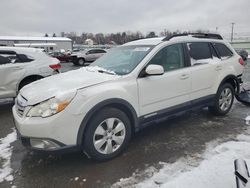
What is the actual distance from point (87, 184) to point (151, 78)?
1788 millimetres

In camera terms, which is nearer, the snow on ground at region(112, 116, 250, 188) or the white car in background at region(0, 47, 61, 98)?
the snow on ground at region(112, 116, 250, 188)

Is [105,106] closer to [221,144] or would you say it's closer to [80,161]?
[80,161]

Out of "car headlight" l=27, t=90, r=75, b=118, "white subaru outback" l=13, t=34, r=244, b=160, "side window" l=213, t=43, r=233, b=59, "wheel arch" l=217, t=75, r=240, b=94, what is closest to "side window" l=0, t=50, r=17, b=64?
"white subaru outback" l=13, t=34, r=244, b=160

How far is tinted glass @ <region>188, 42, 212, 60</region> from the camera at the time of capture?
14.1 feet

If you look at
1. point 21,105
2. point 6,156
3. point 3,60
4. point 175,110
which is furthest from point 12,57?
point 175,110

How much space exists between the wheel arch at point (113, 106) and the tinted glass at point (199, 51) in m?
1.75

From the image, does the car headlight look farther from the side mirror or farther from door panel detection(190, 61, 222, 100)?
door panel detection(190, 61, 222, 100)

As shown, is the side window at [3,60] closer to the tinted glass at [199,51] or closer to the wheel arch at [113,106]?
the wheel arch at [113,106]

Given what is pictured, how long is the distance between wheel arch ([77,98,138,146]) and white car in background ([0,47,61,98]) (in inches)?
150

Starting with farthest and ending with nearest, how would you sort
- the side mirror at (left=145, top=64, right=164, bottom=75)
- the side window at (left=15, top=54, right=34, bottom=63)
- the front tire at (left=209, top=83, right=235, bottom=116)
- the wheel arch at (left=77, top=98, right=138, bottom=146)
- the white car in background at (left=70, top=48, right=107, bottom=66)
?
the white car in background at (left=70, top=48, right=107, bottom=66) < the side window at (left=15, top=54, right=34, bottom=63) < the front tire at (left=209, top=83, right=235, bottom=116) < the side mirror at (left=145, top=64, right=164, bottom=75) < the wheel arch at (left=77, top=98, right=138, bottom=146)

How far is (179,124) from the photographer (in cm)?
466

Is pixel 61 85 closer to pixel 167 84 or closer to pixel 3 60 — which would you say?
pixel 167 84

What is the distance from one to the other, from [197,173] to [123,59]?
218 centimetres

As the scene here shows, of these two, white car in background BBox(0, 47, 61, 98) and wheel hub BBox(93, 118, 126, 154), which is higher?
white car in background BBox(0, 47, 61, 98)
